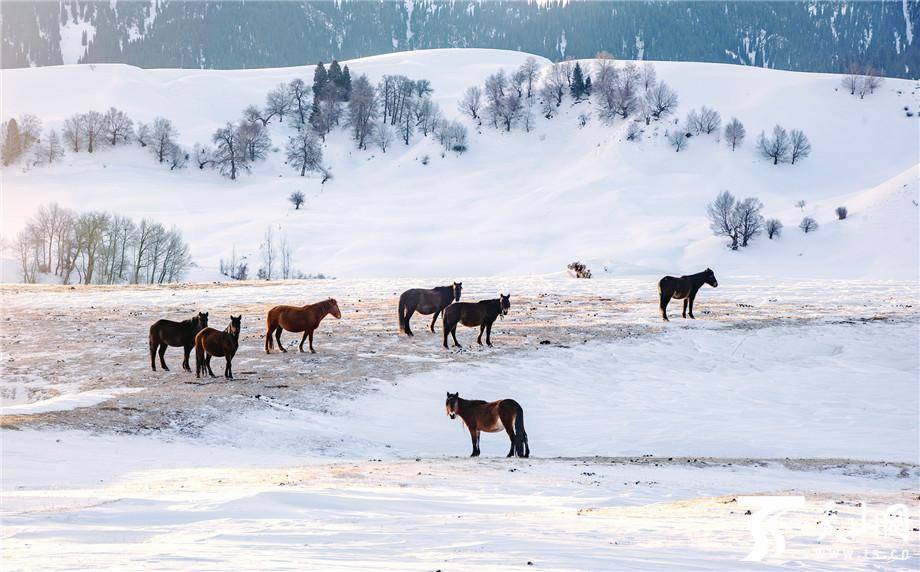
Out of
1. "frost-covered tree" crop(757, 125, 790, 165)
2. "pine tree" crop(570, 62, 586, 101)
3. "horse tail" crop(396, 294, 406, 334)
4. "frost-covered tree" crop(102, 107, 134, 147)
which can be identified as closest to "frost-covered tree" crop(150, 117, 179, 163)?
"frost-covered tree" crop(102, 107, 134, 147)

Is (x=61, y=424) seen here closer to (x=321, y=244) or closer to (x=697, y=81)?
(x=321, y=244)

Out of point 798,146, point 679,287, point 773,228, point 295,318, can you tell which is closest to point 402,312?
point 295,318

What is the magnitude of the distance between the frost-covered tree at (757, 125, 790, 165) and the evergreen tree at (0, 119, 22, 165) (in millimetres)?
94323

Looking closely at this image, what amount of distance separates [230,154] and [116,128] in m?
18.2

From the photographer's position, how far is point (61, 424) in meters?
15.1

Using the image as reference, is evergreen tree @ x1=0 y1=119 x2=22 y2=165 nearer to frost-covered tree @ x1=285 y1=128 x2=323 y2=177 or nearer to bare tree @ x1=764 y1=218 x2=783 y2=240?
frost-covered tree @ x1=285 y1=128 x2=323 y2=177

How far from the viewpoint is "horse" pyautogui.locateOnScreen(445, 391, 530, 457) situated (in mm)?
14859

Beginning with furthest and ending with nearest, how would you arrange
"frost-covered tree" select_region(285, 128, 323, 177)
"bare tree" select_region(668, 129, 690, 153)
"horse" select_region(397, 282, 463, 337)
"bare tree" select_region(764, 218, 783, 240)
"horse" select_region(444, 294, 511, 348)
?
1. "frost-covered tree" select_region(285, 128, 323, 177)
2. "bare tree" select_region(668, 129, 690, 153)
3. "bare tree" select_region(764, 218, 783, 240)
4. "horse" select_region(397, 282, 463, 337)
5. "horse" select_region(444, 294, 511, 348)

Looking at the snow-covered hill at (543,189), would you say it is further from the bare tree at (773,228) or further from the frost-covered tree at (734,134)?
the bare tree at (773,228)

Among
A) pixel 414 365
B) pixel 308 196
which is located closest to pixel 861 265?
pixel 414 365

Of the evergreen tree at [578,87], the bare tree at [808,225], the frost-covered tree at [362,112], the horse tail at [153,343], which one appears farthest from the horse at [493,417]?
the evergreen tree at [578,87]

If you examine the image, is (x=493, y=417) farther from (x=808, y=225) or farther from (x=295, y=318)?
(x=808, y=225)

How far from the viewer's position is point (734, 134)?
4021 inches

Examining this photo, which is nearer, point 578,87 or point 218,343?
point 218,343
